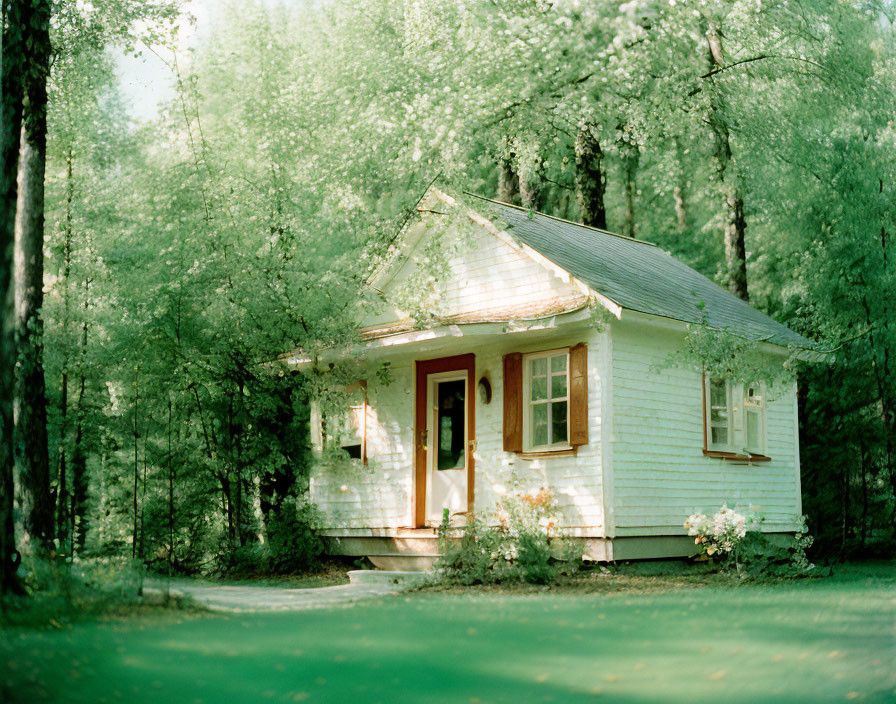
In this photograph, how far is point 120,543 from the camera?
46.9ft

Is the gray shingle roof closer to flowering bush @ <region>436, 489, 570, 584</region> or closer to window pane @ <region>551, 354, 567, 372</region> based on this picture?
window pane @ <region>551, 354, 567, 372</region>

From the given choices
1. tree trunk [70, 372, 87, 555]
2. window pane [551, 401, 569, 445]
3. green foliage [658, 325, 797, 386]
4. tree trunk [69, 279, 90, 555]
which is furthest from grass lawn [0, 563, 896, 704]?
tree trunk [70, 372, 87, 555]

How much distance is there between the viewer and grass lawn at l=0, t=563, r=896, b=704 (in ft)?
16.1

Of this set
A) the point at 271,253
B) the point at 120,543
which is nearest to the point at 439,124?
the point at 271,253

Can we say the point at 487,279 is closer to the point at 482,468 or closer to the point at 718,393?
the point at 482,468

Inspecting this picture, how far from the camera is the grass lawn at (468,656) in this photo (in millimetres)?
4910

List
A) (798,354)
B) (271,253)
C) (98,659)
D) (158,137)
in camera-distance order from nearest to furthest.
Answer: (98,659)
(798,354)
(271,253)
(158,137)

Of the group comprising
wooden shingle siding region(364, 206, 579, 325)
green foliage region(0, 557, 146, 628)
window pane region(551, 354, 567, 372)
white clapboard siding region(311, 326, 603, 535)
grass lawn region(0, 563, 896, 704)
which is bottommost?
grass lawn region(0, 563, 896, 704)

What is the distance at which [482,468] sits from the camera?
1276 centimetres

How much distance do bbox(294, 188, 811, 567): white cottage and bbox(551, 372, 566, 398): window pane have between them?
0.08 feet

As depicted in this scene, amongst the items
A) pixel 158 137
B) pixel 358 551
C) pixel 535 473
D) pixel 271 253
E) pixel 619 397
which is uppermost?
pixel 158 137

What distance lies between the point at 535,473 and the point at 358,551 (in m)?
3.56

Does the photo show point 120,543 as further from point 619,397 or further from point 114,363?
point 619,397

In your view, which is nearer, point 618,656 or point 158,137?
point 618,656
